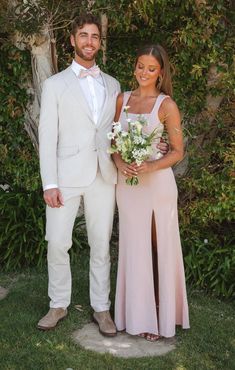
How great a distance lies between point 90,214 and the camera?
A: 437 centimetres

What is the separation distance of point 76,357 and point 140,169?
1.45m

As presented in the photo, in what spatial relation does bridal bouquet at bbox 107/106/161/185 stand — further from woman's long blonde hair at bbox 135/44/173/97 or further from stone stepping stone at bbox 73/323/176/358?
stone stepping stone at bbox 73/323/176/358

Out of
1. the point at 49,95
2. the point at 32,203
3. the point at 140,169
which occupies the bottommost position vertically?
the point at 32,203

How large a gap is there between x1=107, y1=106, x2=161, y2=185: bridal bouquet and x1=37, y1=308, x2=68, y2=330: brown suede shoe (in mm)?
1491

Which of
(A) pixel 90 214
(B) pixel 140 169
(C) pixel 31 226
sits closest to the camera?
(B) pixel 140 169

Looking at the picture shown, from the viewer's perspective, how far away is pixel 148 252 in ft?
14.1

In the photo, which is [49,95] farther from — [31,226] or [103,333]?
[31,226]

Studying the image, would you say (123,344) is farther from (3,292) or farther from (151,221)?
(3,292)

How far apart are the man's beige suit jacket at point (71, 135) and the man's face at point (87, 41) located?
0.17m

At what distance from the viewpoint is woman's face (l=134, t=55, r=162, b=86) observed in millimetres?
4047

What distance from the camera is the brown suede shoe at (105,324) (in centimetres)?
445

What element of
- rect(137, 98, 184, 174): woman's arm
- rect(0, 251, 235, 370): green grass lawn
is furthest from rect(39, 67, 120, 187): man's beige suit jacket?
rect(0, 251, 235, 370): green grass lawn

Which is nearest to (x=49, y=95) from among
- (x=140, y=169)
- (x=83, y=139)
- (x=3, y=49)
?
(x=83, y=139)

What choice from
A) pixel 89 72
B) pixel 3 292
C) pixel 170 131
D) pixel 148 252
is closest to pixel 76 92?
pixel 89 72
